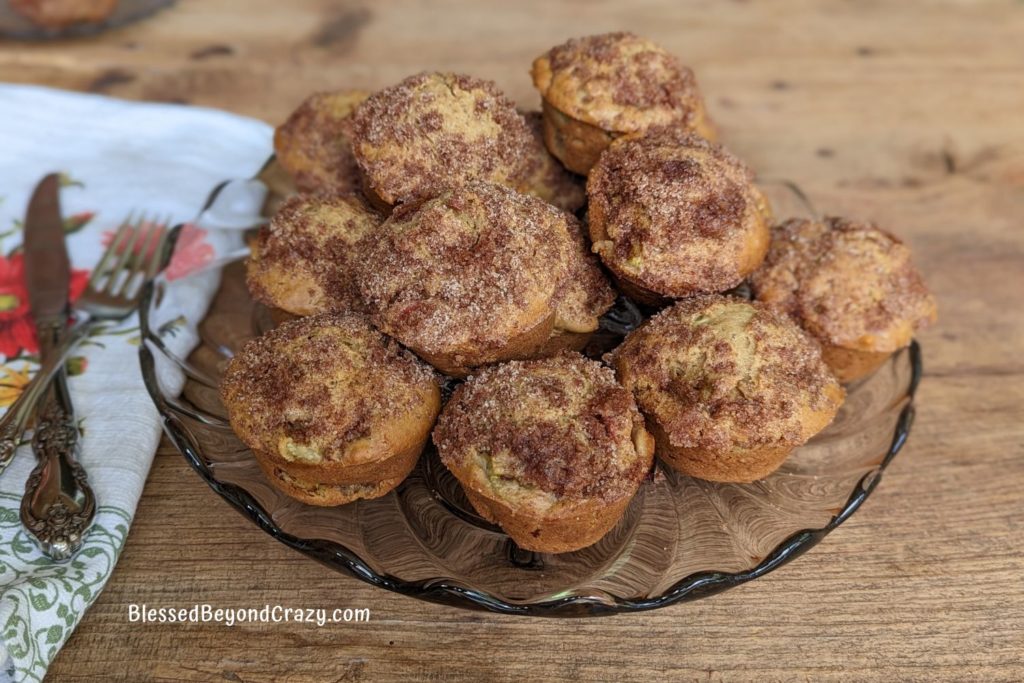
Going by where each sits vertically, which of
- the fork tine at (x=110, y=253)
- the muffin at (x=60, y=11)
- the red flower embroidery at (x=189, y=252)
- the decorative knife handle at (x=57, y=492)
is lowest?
the decorative knife handle at (x=57, y=492)

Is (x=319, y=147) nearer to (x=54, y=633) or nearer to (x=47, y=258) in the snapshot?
(x=47, y=258)

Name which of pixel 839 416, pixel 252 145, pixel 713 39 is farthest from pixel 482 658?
pixel 713 39

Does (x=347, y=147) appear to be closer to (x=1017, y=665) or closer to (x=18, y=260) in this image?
(x=18, y=260)

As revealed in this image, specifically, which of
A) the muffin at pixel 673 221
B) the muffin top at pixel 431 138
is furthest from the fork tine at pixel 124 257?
the muffin at pixel 673 221

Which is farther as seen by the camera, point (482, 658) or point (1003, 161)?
point (1003, 161)

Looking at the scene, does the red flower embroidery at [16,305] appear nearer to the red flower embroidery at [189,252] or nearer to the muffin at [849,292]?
the red flower embroidery at [189,252]

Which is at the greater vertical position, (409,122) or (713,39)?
(409,122)

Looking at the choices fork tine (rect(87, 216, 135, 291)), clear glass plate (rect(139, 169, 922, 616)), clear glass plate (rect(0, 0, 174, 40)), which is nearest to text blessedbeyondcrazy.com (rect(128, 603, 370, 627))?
clear glass plate (rect(139, 169, 922, 616))
